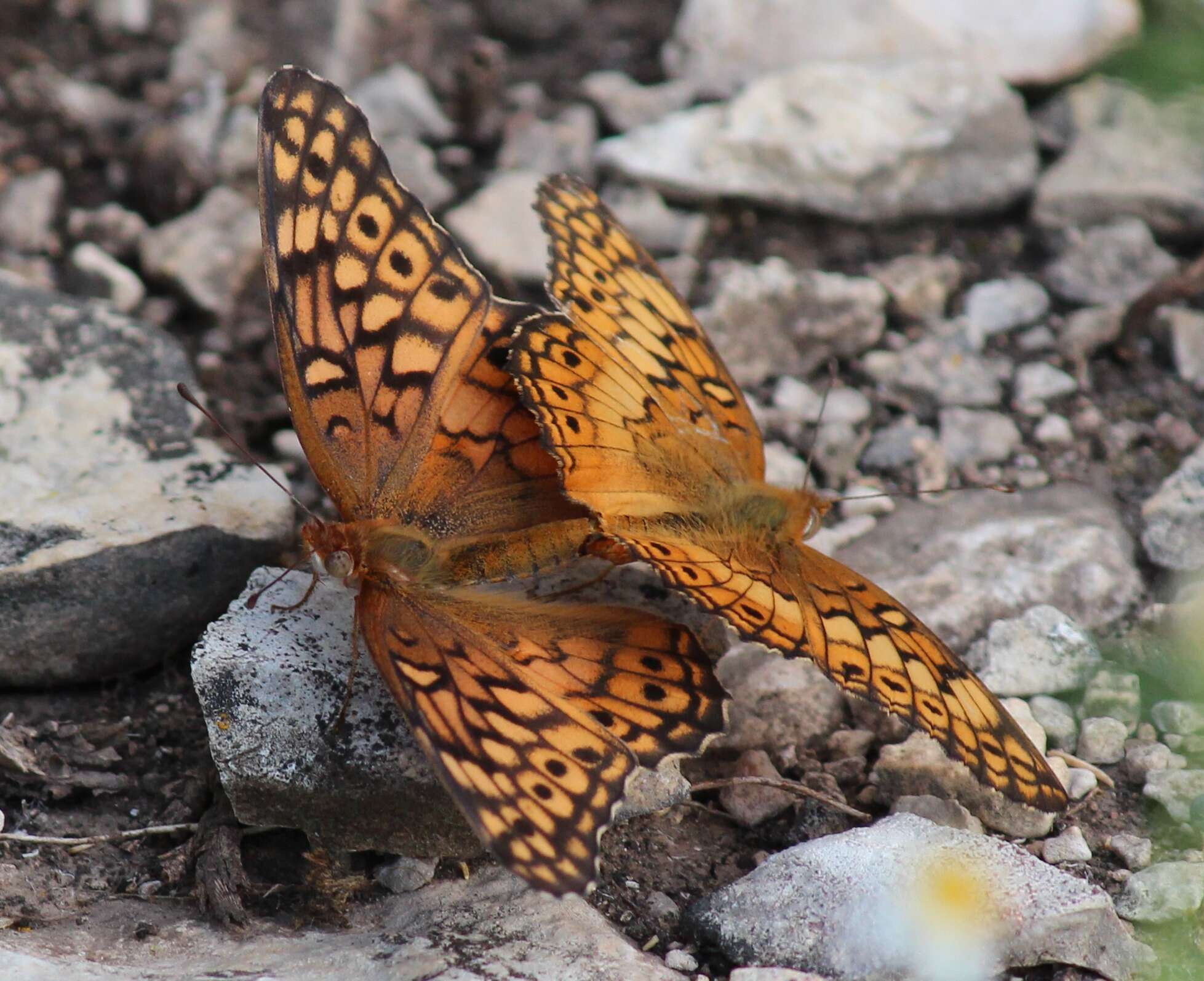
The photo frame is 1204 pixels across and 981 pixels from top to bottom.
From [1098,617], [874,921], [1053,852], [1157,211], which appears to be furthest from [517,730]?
[1157,211]

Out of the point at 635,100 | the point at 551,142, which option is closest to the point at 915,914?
the point at 551,142

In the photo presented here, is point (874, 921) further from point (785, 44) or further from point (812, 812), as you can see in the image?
point (785, 44)

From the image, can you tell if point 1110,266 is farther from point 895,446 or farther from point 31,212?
point 31,212

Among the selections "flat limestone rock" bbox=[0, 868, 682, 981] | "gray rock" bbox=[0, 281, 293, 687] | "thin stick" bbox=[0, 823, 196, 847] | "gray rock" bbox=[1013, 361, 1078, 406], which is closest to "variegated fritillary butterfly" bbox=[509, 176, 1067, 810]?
"flat limestone rock" bbox=[0, 868, 682, 981]

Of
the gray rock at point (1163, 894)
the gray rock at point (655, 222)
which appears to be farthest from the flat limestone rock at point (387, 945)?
the gray rock at point (655, 222)

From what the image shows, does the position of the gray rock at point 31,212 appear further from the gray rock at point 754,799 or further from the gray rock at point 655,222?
the gray rock at point 754,799
